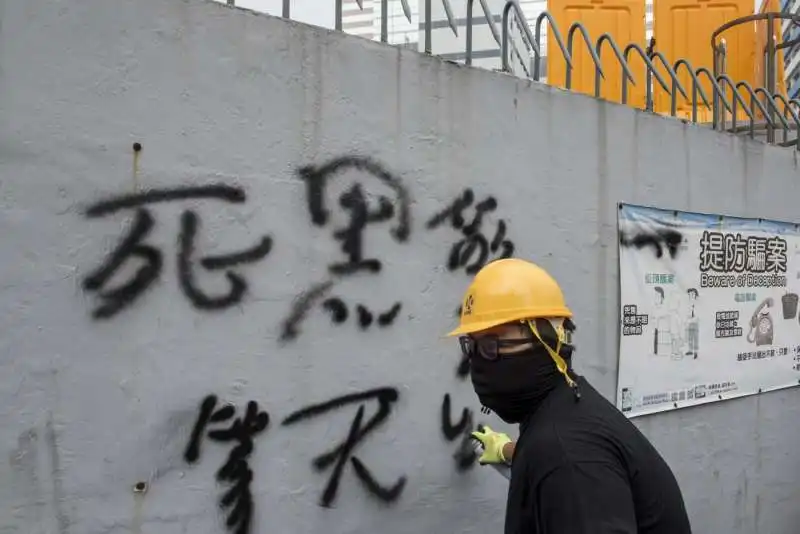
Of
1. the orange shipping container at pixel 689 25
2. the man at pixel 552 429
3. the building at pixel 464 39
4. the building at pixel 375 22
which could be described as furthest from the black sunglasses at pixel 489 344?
the orange shipping container at pixel 689 25

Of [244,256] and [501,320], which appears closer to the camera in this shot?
[501,320]

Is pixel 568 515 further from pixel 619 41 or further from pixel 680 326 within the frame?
pixel 619 41

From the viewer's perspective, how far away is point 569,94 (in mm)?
3646

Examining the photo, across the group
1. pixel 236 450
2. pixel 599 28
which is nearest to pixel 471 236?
pixel 236 450

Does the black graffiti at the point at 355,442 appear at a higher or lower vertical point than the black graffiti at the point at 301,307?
lower

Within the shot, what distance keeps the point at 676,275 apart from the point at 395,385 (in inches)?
76.6

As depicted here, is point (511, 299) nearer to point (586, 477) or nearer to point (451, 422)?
point (586, 477)

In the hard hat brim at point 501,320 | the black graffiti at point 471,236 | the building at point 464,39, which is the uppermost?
the building at point 464,39

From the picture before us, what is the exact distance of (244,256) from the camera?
8.43ft

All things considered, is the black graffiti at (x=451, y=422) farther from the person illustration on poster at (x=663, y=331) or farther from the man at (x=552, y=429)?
the person illustration on poster at (x=663, y=331)

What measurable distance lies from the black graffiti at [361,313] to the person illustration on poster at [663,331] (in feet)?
5.58

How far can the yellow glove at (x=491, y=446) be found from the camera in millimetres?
2881

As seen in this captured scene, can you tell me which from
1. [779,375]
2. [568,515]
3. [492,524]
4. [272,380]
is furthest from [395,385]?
[779,375]

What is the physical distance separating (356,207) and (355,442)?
87cm
